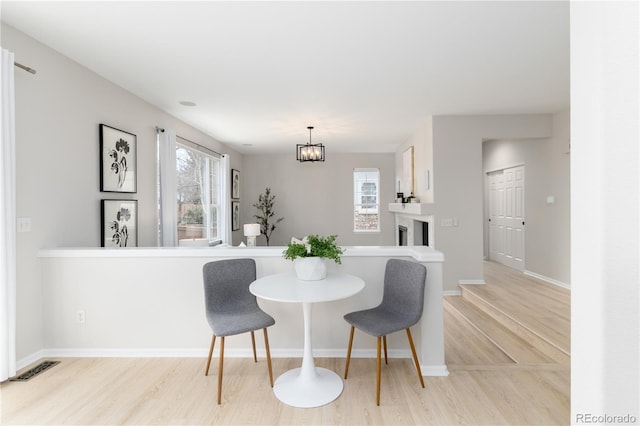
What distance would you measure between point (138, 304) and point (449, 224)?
12.8ft

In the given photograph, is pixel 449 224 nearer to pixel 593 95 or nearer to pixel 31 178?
pixel 593 95

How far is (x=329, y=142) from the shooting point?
649 cm

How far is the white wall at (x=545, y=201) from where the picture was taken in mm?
4535

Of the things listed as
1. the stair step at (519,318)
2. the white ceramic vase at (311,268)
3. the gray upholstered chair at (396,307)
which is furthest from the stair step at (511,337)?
the white ceramic vase at (311,268)

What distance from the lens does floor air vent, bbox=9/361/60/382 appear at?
2.38 metres

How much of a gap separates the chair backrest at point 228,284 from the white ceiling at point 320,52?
170 cm

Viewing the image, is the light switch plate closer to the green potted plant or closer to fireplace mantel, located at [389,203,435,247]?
the green potted plant

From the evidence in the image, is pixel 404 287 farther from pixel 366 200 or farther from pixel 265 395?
pixel 366 200

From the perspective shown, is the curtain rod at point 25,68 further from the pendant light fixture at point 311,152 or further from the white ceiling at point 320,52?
the pendant light fixture at point 311,152

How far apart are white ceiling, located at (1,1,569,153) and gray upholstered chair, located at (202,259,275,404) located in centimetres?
172

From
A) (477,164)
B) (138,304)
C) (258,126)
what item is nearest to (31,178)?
(138,304)

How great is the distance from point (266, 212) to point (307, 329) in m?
5.75

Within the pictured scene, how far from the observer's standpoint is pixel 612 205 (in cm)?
80

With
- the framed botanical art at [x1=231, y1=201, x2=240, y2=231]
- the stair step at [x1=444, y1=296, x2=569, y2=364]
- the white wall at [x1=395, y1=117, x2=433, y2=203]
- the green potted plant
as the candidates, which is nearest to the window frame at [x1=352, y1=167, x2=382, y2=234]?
the white wall at [x1=395, y1=117, x2=433, y2=203]
